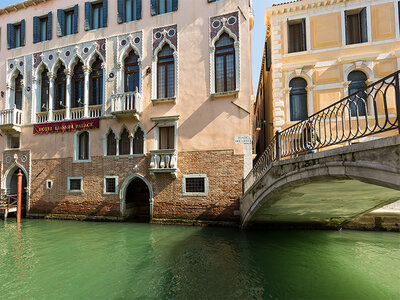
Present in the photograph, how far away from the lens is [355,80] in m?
8.62

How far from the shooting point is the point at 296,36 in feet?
31.1

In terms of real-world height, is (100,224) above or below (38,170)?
below

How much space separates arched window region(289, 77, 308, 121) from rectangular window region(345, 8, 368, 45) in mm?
2130

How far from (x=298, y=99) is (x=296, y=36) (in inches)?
98.6

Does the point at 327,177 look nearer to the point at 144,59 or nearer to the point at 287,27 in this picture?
the point at 287,27

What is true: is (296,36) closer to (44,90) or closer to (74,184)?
(74,184)

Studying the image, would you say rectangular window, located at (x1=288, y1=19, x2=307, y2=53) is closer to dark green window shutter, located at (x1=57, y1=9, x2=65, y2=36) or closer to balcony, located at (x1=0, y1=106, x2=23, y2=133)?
dark green window shutter, located at (x1=57, y1=9, x2=65, y2=36)

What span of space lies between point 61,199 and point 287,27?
1205cm

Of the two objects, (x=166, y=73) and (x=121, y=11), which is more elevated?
(x=121, y=11)

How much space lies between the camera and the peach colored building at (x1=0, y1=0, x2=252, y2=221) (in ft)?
32.0

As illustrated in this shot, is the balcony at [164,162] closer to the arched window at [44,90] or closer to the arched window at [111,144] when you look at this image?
the arched window at [111,144]

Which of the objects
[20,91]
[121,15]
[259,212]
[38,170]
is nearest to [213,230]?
[259,212]

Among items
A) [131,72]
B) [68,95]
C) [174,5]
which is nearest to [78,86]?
[68,95]

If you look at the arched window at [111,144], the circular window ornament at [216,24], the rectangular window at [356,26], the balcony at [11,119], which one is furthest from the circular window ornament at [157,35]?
the balcony at [11,119]
